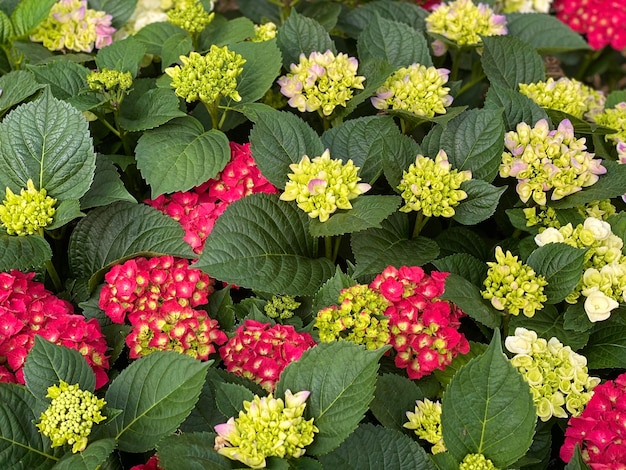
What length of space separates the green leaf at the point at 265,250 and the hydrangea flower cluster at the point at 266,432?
331 mm

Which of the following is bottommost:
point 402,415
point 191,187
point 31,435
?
point 402,415

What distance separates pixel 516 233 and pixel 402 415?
0.57 m

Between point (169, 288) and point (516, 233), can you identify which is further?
point (516, 233)

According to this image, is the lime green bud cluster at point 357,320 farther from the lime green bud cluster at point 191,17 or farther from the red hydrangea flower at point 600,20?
the red hydrangea flower at point 600,20

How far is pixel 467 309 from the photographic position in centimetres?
135

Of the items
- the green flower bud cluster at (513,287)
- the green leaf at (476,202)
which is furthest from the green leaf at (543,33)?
the green flower bud cluster at (513,287)

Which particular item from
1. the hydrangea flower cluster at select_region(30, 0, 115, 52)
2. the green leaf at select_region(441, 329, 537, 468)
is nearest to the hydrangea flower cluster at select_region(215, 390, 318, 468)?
the green leaf at select_region(441, 329, 537, 468)

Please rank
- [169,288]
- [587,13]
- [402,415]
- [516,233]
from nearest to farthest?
1. [402,415]
2. [169,288]
3. [516,233]
4. [587,13]

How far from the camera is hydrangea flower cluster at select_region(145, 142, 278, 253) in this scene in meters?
1.59

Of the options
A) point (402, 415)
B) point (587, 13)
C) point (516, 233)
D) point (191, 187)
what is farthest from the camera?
point (587, 13)

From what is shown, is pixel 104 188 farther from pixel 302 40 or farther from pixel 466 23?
pixel 466 23

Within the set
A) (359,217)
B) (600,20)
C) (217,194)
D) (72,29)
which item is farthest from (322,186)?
(600,20)

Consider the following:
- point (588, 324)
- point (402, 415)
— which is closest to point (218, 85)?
point (402, 415)

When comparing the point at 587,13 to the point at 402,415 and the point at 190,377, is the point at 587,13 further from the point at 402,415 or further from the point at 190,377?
the point at 190,377
